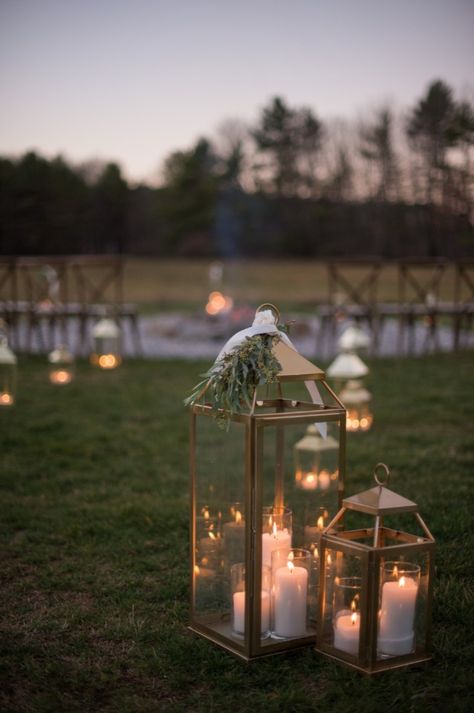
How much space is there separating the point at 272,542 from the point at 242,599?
9.5 inches

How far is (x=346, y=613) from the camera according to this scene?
2.89m

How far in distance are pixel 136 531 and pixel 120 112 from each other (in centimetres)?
1946

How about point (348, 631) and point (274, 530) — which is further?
point (274, 530)

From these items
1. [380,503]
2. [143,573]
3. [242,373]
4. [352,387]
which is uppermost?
[242,373]

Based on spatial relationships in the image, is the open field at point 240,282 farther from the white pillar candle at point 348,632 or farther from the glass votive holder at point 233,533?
the white pillar candle at point 348,632

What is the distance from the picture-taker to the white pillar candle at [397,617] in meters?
2.81

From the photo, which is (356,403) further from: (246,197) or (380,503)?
(246,197)

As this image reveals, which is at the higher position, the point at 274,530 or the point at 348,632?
the point at 274,530

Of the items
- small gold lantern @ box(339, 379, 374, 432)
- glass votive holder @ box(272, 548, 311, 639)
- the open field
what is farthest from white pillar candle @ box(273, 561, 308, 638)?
the open field

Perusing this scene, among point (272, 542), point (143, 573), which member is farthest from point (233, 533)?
point (143, 573)

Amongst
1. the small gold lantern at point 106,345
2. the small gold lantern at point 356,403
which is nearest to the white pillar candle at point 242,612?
the small gold lantern at point 356,403

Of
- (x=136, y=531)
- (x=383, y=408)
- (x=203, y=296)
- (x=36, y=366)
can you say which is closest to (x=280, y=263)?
(x=203, y=296)

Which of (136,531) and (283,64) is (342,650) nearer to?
(136,531)

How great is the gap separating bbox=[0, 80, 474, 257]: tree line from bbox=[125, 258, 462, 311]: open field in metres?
1.58
